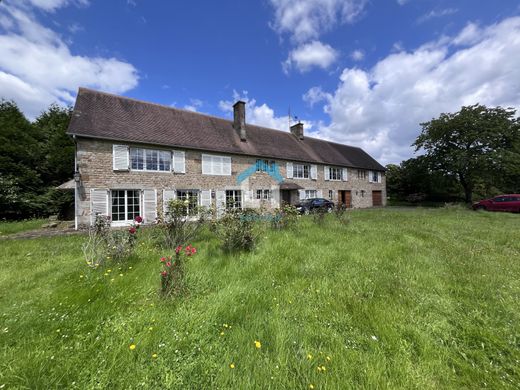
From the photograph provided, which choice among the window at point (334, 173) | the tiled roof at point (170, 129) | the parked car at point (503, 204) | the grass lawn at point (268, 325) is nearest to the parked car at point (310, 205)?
the tiled roof at point (170, 129)

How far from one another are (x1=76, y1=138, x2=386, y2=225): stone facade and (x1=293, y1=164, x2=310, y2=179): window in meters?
0.47

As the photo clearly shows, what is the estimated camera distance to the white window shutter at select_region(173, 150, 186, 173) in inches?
524

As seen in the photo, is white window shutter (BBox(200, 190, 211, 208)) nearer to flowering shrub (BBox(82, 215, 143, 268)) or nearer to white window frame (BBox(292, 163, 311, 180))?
white window frame (BBox(292, 163, 311, 180))

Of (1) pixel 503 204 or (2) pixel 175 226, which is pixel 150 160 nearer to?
(2) pixel 175 226

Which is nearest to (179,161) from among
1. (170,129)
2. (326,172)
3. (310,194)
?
(170,129)

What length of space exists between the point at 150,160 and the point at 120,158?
1.48 m

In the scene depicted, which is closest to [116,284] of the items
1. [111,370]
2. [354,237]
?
[111,370]

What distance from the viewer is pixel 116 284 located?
3.46 metres

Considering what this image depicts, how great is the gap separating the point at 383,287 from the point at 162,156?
12947mm

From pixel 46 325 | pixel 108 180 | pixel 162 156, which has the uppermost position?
pixel 162 156

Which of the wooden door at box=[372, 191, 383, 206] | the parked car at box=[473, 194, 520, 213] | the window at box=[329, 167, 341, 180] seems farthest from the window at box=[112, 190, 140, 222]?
the parked car at box=[473, 194, 520, 213]

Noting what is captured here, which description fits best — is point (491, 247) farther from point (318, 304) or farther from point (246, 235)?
point (246, 235)

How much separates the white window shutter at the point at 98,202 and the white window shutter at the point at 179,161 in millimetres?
3860

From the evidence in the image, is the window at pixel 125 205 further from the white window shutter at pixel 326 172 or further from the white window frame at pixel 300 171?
the white window shutter at pixel 326 172
